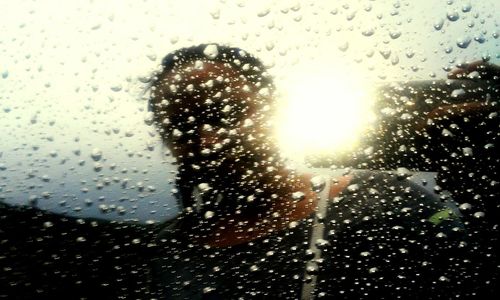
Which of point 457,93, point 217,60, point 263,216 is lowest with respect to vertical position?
point 263,216

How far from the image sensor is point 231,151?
0.79 meters

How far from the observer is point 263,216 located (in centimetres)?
83

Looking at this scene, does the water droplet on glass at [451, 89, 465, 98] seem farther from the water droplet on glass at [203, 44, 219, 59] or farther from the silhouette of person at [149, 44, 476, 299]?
the water droplet on glass at [203, 44, 219, 59]

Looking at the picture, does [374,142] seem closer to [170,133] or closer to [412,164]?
[412,164]

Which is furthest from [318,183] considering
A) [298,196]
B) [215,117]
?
[215,117]

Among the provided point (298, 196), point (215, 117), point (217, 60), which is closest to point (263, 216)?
point (298, 196)

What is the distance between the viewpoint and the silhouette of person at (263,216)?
708 mm

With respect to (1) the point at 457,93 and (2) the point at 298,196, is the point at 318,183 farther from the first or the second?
(1) the point at 457,93

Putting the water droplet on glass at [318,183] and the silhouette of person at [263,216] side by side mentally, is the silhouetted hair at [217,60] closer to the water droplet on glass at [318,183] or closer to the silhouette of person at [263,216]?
the silhouette of person at [263,216]

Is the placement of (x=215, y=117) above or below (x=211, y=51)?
below

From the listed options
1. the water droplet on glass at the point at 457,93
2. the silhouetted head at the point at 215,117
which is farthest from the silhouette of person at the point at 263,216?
the water droplet on glass at the point at 457,93

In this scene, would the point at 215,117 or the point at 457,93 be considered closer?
the point at 457,93

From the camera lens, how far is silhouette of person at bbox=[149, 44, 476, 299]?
71 centimetres

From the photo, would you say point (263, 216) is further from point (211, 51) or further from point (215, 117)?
point (211, 51)
